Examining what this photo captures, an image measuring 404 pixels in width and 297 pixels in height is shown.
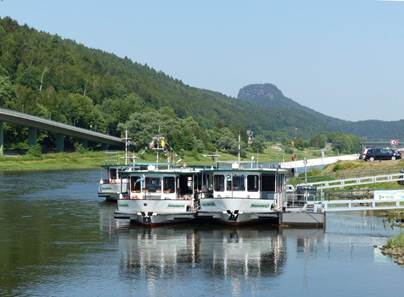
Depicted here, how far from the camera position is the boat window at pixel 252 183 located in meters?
53.7

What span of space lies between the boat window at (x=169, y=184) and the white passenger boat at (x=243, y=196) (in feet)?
6.86

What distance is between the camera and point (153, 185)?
54625 millimetres

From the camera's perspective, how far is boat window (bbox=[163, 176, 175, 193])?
54562mm

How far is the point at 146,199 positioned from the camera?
5312cm

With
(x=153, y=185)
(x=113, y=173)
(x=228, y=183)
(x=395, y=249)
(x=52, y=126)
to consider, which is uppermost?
(x=52, y=126)

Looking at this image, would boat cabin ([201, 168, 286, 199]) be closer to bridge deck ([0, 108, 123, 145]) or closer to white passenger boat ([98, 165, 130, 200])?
white passenger boat ([98, 165, 130, 200])

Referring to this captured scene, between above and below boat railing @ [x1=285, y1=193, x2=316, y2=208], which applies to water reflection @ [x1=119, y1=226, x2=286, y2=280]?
below

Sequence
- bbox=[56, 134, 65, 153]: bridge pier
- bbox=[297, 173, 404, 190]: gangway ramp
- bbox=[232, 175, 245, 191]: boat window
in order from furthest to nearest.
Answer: bbox=[56, 134, 65, 153]: bridge pier, bbox=[297, 173, 404, 190]: gangway ramp, bbox=[232, 175, 245, 191]: boat window

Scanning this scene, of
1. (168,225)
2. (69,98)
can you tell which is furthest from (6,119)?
(168,225)

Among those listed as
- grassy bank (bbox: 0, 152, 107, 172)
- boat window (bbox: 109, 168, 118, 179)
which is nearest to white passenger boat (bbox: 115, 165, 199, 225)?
boat window (bbox: 109, 168, 118, 179)

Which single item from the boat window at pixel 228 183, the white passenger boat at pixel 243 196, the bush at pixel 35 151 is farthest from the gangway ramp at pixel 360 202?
the bush at pixel 35 151

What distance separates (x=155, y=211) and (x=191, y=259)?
488 inches

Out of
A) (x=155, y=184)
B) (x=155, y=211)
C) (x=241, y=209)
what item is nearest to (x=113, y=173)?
(x=155, y=184)

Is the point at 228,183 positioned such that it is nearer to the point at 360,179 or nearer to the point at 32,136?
the point at 360,179
